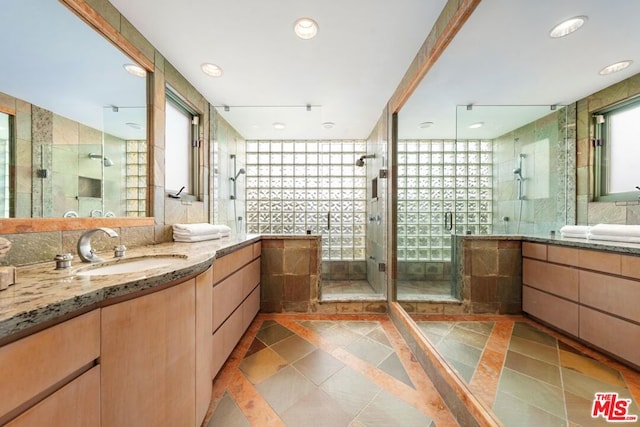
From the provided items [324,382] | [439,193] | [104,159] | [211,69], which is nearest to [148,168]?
[104,159]

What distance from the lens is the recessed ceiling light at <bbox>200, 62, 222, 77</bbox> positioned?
1.75m

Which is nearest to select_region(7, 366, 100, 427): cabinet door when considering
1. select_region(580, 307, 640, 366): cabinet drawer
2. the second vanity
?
the second vanity

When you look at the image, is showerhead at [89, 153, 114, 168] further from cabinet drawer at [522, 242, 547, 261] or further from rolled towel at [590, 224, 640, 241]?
cabinet drawer at [522, 242, 547, 261]

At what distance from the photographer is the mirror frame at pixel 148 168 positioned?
903 millimetres

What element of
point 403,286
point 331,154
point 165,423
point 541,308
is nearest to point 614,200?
point 541,308

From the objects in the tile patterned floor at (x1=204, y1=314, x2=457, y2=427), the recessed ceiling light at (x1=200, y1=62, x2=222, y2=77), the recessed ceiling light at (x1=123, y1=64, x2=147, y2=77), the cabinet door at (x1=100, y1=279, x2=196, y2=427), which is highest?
the recessed ceiling light at (x1=200, y1=62, x2=222, y2=77)

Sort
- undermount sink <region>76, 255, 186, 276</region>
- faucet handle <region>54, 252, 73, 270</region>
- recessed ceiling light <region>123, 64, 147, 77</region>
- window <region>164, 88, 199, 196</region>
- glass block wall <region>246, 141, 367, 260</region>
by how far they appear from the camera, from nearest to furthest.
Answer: faucet handle <region>54, 252, 73, 270</region> < undermount sink <region>76, 255, 186, 276</region> < recessed ceiling light <region>123, 64, 147, 77</region> < window <region>164, 88, 199, 196</region> < glass block wall <region>246, 141, 367, 260</region>

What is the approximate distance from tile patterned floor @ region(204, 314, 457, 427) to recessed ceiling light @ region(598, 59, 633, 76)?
176 centimetres

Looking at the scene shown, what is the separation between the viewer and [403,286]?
2188 mm

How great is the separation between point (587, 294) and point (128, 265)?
2.75m

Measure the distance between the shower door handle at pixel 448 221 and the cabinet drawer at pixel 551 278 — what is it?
74 cm

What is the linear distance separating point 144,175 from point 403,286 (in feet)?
7.75

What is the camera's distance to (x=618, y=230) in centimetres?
124

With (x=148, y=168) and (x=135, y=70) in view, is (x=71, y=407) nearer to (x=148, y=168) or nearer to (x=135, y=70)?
(x=148, y=168)
